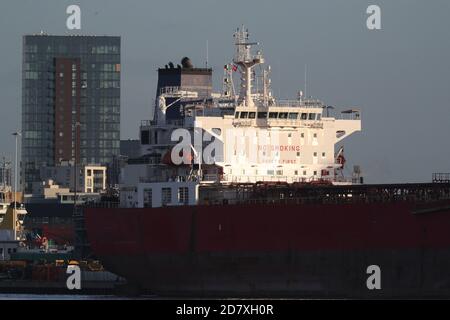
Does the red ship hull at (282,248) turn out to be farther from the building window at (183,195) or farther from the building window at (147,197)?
the building window at (183,195)

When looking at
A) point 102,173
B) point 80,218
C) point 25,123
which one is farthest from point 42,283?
point 25,123

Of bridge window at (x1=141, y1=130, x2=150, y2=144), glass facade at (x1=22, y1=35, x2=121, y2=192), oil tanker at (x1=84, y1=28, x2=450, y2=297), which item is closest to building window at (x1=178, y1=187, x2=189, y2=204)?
oil tanker at (x1=84, y1=28, x2=450, y2=297)

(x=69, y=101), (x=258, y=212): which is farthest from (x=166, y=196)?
(x=69, y=101)

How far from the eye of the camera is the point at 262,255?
58.8 meters

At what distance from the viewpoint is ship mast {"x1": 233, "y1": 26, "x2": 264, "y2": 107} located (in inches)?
2562

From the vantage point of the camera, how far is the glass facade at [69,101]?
143625mm

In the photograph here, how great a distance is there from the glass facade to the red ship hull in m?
80.1

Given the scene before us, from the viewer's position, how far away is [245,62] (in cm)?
6512

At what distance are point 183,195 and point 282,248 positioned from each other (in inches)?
217

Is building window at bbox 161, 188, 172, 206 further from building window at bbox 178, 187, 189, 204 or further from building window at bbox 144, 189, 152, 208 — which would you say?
building window at bbox 144, 189, 152, 208

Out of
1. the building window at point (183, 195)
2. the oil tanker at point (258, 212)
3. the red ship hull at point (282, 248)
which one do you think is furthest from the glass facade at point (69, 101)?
the building window at point (183, 195)

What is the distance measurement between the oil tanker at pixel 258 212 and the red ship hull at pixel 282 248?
0.04 m

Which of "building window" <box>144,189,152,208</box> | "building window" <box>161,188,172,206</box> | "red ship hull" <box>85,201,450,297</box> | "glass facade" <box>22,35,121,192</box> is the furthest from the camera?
"glass facade" <box>22,35,121,192</box>

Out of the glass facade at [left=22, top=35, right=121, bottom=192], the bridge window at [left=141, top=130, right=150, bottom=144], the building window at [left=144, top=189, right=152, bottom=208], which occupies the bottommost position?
the building window at [left=144, top=189, right=152, bottom=208]
